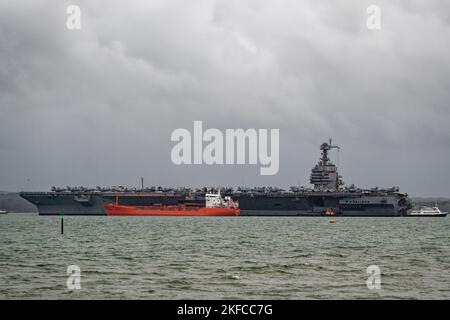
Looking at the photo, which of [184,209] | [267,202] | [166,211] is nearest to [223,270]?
[184,209]

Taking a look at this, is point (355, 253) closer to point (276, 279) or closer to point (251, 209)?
point (276, 279)

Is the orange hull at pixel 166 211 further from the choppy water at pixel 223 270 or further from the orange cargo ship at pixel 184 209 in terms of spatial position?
the choppy water at pixel 223 270

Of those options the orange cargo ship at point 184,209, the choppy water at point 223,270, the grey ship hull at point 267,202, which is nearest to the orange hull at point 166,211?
the orange cargo ship at point 184,209

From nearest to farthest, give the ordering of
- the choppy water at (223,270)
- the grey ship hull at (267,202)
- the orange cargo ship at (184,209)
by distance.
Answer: the choppy water at (223,270), the grey ship hull at (267,202), the orange cargo ship at (184,209)

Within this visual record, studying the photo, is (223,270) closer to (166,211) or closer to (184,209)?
(184,209)

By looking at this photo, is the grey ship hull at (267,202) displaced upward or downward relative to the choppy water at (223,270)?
upward

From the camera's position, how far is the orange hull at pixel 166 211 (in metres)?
130

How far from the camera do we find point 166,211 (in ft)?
433

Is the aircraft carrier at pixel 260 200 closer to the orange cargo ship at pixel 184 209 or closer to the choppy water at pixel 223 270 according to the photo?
the orange cargo ship at pixel 184 209

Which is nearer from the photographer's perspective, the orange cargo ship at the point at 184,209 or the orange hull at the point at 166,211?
the orange hull at the point at 166,211

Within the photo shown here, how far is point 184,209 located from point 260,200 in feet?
49.2

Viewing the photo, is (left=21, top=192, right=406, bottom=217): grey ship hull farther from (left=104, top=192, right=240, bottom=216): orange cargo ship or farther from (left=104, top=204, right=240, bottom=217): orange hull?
(left=104, top=204, right=240, bottom=217): orange hull

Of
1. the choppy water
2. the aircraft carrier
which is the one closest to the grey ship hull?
the aircraft carrier

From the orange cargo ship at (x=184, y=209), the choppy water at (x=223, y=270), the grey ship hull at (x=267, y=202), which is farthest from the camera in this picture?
the orange cargo ship at (x=184, y=209)
